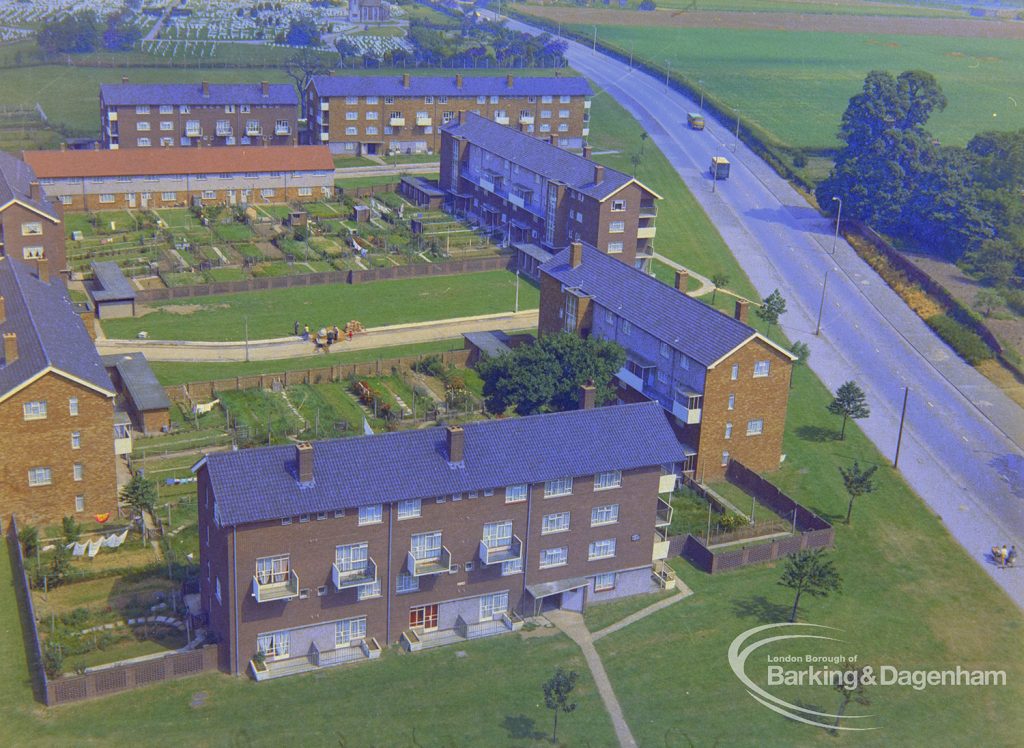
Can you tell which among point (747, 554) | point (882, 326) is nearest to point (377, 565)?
point (747, 554)

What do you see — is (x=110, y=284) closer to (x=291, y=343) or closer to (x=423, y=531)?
(x=291, y=343)

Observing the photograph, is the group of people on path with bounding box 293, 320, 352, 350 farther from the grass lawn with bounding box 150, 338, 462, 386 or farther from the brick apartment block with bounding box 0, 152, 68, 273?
the brick apartment block with bounding box 0, 152, 68, 273

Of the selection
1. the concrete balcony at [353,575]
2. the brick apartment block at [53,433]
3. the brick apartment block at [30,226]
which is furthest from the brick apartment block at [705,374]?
the brick apartment block at [30,226]

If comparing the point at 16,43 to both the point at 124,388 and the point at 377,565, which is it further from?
the point at 377,565

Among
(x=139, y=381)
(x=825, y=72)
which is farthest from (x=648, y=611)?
(x=825, y=72)

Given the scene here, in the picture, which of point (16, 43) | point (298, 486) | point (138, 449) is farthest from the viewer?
point (16, 43)

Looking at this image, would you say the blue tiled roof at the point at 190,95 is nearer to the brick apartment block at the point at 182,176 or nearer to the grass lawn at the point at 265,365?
the brick apartment block at the point at 182,176
